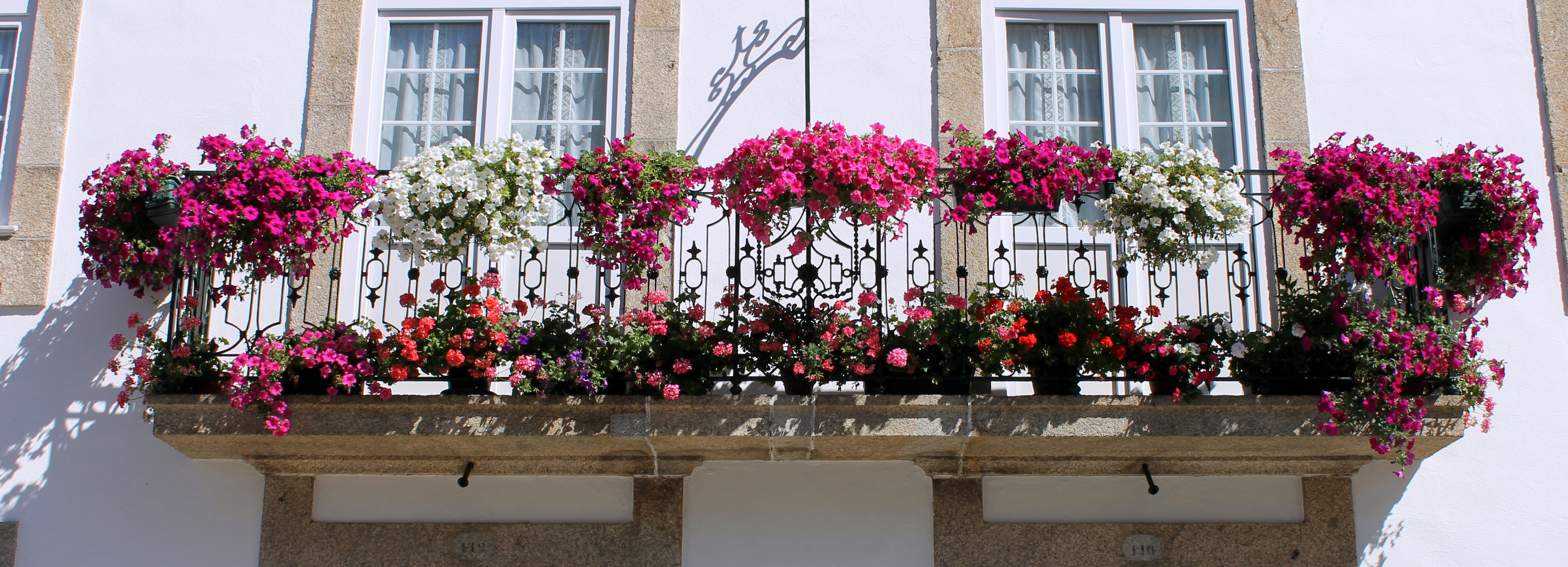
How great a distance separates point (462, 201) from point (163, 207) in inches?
58.5

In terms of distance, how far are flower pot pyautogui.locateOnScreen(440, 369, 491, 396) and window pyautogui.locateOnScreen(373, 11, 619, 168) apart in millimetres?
1680

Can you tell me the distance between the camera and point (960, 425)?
5.25m

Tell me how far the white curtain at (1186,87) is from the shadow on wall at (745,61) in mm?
1947

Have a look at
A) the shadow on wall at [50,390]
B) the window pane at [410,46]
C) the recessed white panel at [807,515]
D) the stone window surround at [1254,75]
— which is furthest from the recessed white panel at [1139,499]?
the shadow on wall at [50,390]

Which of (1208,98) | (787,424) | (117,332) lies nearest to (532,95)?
(117,332)

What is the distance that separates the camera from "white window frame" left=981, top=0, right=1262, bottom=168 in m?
6.64

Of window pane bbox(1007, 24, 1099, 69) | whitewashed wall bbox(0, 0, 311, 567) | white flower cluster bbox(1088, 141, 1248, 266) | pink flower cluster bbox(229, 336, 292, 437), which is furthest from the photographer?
window pane bbox(1007, 24, 1099, 69)

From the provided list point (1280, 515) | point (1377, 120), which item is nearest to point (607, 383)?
point (1280, 515)

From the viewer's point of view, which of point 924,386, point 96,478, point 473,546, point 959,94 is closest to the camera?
point 924,386

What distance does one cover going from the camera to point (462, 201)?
5.36 meters

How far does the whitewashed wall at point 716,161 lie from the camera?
582 cm

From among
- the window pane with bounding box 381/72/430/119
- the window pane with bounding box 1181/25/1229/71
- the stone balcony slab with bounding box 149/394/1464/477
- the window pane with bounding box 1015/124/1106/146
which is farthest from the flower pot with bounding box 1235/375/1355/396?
the window pane with bounding box 381/72/430/119

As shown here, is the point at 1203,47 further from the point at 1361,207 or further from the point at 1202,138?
the point at 1361,207

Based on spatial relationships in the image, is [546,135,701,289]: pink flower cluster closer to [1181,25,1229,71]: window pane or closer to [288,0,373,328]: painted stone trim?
[288,0,373,328]: painted stone trim
